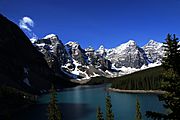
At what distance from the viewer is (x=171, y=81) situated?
52.5 ft

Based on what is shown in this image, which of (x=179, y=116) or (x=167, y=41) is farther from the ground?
(x=167, y=41)

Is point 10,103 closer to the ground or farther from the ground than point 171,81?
closer to the ground

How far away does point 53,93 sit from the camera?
38.5 metres

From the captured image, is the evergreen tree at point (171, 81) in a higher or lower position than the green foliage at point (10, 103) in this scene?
higher

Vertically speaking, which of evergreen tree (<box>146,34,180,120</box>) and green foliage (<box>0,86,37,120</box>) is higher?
evergreen tree (<box>146,34,180,120</box>)

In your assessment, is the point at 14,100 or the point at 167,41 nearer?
the point at 167,41

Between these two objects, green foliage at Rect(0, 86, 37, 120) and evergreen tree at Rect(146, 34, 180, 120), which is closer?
evergreen tree at Rect(146, 34, 180, 120)

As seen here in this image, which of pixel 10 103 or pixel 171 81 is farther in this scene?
pixel 10 103

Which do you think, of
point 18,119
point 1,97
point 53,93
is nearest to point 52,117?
point 53,93

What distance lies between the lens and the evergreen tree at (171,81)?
51.2ft

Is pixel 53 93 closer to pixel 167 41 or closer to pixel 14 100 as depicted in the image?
pixel 167 41

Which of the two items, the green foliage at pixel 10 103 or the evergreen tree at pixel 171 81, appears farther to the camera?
the green foliage at pixel 10 103

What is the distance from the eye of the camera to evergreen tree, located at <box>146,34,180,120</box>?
15.6 meters

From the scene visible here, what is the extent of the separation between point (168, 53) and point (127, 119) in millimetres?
81642
